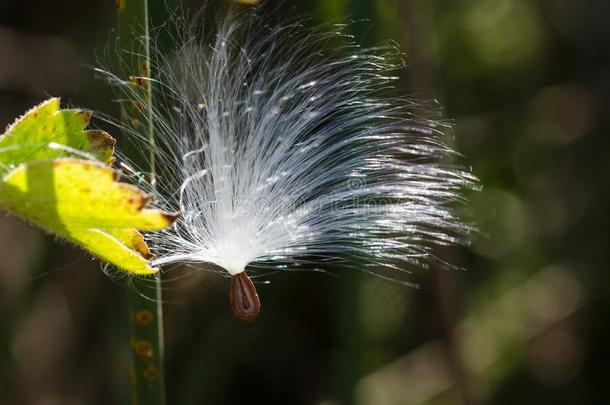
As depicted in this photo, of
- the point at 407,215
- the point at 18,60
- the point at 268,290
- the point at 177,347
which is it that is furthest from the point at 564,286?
the point at 18,60

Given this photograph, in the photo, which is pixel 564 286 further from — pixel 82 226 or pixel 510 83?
pixel 82 226

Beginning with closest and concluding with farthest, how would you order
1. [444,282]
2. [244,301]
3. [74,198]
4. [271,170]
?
1. [74,198]
2. [244,301]
3. [271,170]
4. [444,282]

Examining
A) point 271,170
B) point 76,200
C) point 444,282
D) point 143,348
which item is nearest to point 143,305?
point 143,348

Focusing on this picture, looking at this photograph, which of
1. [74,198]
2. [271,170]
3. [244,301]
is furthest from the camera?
[271,170]

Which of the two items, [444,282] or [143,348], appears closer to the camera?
[143,348]

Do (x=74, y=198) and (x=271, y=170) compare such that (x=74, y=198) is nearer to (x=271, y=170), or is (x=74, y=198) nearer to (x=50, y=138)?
(x=50, y=138)

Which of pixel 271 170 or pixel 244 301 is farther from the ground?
pixel 271 170

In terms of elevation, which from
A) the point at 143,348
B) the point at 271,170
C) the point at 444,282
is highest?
the point at 444,282

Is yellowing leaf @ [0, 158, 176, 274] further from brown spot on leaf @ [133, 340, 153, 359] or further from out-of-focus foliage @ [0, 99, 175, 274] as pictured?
brown spot on leaf @ [133, 340, 153, 359]
